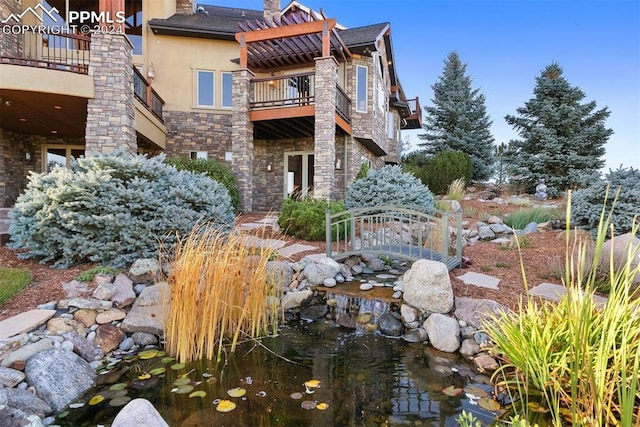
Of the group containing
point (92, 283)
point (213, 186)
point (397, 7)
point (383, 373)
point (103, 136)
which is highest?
point (397, 7)

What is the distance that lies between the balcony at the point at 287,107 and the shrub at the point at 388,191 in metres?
2.80

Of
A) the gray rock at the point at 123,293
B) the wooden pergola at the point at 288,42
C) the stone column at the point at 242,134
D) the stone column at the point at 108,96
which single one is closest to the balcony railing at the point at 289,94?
the stone column at the point at 242,134

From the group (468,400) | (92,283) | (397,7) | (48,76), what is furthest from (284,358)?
(397,7)

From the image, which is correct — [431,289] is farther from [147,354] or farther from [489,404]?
[147,354]

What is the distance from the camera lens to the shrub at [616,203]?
619 cm

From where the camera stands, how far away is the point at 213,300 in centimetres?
346

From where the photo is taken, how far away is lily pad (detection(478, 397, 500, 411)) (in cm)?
278

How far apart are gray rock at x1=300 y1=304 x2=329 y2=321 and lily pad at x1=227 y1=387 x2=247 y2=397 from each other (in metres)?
1.92

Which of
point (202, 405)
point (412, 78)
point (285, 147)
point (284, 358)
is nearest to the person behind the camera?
point (202, 405)

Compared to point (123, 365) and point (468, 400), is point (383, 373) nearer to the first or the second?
point (468, 400)

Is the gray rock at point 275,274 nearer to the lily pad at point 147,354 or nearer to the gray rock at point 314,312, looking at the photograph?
the gray rock at point 314,312

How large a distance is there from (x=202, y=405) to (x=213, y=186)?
4062 millimetres

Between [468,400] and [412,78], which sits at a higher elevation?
[412,78]

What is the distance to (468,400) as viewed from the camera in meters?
2.91
